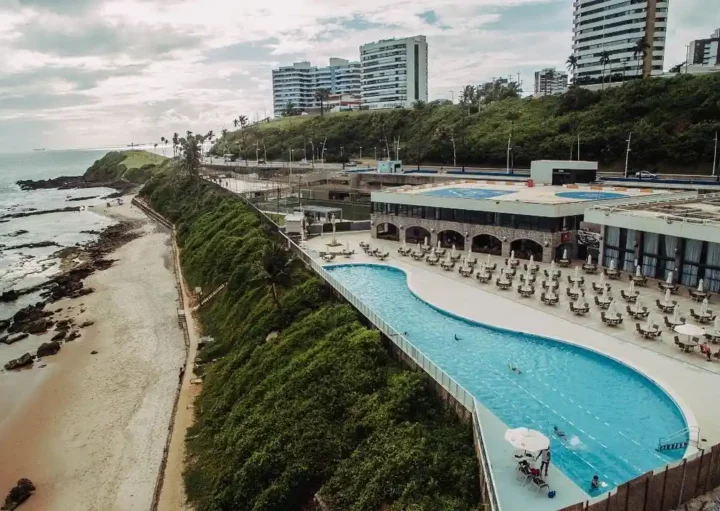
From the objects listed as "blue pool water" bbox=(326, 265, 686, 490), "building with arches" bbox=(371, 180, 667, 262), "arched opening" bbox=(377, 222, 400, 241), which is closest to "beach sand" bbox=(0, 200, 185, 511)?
"blue pool water" bbox=(326, 265, 686, 490)

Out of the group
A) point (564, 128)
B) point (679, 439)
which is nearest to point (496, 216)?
point (679, 439)

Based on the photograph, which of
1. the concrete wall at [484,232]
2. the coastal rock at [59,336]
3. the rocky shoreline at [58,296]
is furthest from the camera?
the coastal rock at [59,336]

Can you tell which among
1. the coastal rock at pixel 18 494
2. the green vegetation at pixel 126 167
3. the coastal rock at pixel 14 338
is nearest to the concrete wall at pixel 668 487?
the coastal rock at pixel 18 494

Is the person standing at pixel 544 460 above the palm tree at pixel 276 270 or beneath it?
beneath

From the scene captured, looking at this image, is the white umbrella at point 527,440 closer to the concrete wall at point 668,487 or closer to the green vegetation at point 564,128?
the concrete wall at point 668,487

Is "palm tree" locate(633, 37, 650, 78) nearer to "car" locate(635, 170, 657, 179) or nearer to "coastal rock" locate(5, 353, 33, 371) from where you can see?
"car" locate(635, 170, 657, 179)

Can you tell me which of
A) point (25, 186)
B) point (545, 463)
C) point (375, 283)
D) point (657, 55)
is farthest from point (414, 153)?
point (25, 186)
